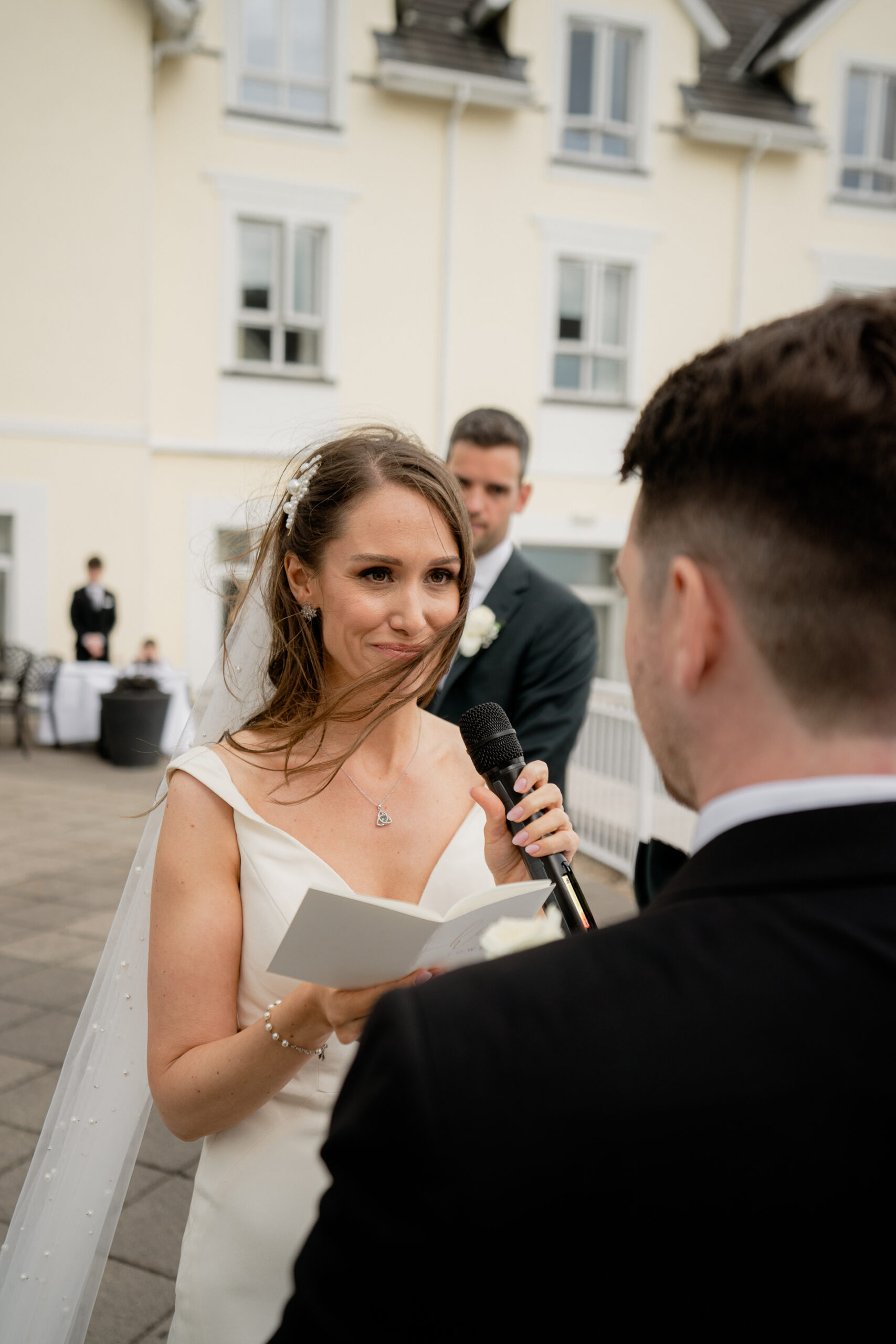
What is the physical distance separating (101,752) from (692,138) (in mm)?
11287

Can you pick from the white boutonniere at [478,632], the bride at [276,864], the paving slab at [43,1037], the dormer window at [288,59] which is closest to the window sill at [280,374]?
the dormer window at [288,59]

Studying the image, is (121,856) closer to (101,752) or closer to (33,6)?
(101,752)

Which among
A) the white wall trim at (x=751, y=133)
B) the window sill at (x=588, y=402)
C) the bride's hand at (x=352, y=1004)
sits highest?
the white wall trim at (x=751, y=133)

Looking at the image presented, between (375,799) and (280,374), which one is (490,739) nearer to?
(375,799)

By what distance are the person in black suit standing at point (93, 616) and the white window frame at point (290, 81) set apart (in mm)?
5787

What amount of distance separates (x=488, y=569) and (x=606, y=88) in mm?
12965

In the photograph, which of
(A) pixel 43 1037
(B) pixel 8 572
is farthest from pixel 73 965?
(B) pixel 8 572

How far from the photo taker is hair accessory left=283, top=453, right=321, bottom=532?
→ 7.15ft

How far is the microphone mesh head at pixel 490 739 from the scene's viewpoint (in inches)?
73.1

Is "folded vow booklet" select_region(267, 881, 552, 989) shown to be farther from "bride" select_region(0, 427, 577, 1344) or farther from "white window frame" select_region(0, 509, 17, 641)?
"white window frame" select_region(0, 509, 17, 641)

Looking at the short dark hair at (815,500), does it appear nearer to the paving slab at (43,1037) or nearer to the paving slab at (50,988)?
the paving slab at (43,1037)

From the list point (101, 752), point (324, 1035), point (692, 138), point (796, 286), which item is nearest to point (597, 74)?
point (692, 138)

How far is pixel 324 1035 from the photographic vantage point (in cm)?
154

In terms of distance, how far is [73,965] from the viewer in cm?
495
